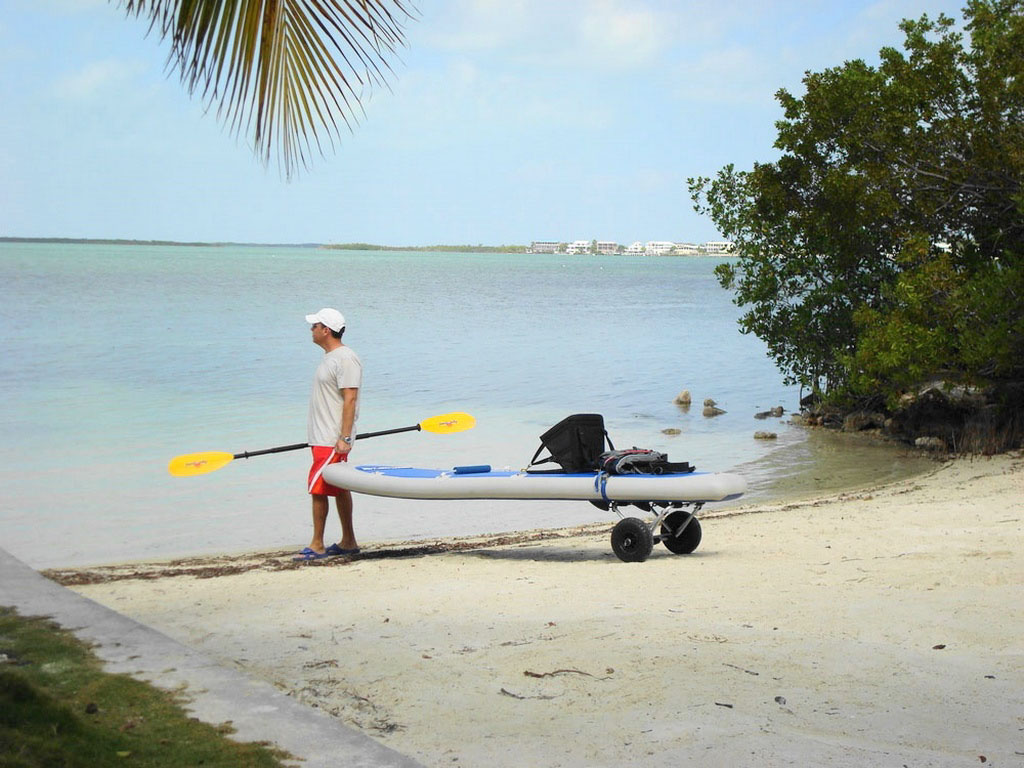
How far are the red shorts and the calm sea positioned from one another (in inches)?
86.8

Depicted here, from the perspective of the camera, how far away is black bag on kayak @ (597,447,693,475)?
7.50 meters

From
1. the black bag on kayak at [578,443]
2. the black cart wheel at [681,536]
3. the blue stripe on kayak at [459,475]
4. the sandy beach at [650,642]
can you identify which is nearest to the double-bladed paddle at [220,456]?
the blue stripe on kayak at [459,475]

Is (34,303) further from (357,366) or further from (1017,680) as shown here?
(1017,680)

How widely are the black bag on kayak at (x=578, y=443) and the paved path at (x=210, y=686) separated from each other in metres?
3.76

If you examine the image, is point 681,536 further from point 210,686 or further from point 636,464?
point 210,686

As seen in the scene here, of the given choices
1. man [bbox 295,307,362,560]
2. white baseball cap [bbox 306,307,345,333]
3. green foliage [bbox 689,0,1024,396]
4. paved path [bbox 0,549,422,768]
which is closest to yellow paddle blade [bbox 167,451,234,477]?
man [bbox 295,307,362,560]

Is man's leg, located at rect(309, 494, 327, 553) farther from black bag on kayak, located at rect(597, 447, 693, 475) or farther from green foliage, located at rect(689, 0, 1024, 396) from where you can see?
green foliage, located at rect(689, 0, 1024, 396)

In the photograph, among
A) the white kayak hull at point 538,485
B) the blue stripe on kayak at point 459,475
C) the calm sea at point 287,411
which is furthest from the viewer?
the calm sea at point 287,411

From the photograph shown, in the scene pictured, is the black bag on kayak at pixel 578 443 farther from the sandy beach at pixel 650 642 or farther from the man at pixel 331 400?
the man at pixel 331 400

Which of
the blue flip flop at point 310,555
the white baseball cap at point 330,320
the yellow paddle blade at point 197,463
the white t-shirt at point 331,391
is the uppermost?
the white baseball cap at point 330,320

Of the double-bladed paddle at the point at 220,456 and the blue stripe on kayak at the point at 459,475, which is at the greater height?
the double-bladed paddle at the point at 220,456

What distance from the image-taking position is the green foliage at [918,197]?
12.3 meters

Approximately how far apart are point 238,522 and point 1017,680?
8.00m

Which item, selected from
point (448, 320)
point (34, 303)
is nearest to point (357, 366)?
point (448, 320)
